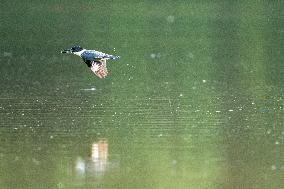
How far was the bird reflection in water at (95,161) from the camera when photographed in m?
8.72

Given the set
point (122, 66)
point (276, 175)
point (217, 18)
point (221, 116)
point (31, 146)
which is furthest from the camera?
point (217, 18)

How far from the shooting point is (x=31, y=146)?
9.68m

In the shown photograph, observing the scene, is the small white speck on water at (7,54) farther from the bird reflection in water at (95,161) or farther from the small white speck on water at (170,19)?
the bird reflection in water at (95,161)

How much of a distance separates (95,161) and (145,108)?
265 cm

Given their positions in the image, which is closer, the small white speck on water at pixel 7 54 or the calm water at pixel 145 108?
the calm water at pixel 145 108

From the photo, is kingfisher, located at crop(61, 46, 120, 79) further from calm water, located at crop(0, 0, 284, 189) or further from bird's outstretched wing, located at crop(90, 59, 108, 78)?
calm water, located at crop(0, 0, 284, 189)

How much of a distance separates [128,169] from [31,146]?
1.19 metres

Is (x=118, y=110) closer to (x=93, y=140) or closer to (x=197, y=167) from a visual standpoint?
(x=93, y=140)

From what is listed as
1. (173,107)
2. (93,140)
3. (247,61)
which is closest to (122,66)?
(247,61)

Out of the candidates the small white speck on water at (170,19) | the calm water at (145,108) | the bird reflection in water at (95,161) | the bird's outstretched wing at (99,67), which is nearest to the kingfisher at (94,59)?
the bird's outstretched wing at (99,67)

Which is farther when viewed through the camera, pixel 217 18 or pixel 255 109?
pixel 217 18

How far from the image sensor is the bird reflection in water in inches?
343

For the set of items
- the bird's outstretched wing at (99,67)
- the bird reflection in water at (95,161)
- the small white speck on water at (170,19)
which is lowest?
the bird reflection in water at (95,161)

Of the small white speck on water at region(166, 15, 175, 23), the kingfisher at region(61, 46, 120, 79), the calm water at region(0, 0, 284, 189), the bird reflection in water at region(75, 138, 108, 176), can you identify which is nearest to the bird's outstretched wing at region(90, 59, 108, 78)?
the kingfisher at region(61, 46, 120, 79)
